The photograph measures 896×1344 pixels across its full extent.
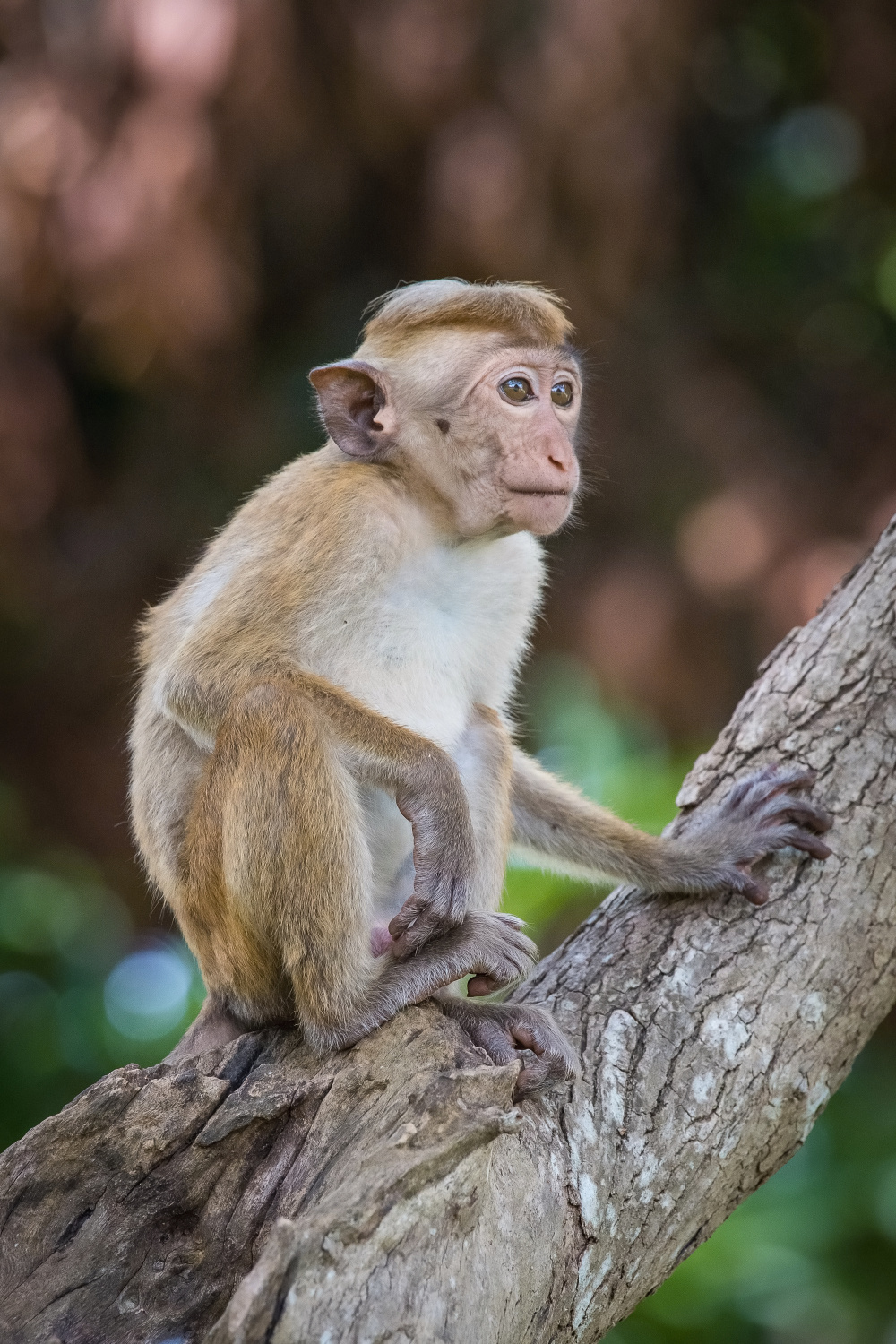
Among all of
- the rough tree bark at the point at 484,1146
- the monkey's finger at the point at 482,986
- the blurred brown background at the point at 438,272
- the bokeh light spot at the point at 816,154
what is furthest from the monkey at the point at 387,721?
the bokeh light spot at the point at 816,154

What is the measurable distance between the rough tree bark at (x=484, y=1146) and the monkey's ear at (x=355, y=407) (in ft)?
4.98

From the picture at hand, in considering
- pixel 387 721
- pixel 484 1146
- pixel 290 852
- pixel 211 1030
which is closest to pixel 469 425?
pixel 387 721

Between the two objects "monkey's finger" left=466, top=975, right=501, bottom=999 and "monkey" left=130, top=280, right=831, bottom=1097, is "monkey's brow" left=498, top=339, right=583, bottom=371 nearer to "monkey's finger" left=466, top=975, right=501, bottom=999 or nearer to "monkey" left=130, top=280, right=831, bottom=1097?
"monkey" left=130, top=280, right=831, bottom=1097

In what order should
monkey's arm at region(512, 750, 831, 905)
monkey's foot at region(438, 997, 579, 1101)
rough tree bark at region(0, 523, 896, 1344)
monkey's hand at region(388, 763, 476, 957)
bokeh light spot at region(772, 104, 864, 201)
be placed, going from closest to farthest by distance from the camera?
rough tree bark at region(0, 523, 896, 1344) < monkey's foot at region(438, 997, 579, 1101) < monkey's hand at region(388, 763, 476, 957) < monkey's arm at region(512, 750, 831, 905) < bokeh light spot at region(772, 104, 864, 201)

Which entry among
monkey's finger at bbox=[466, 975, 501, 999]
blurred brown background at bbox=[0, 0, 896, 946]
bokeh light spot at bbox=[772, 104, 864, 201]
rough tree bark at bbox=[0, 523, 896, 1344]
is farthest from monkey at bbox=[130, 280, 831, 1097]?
bokeh light spot at bbox=[772, 104, 864, 201]

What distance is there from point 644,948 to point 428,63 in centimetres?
490

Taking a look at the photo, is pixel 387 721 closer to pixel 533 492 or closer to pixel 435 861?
pixel 435 861

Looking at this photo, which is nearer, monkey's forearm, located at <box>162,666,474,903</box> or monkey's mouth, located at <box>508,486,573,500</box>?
monkey's forearm, located at <box>162,666,474,903</box>

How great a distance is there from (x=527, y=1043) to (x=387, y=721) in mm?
874

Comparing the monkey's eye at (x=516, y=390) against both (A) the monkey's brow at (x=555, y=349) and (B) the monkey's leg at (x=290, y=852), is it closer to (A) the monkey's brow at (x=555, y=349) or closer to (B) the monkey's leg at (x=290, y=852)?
(A) the monkey's brow at (x=555, y=349)

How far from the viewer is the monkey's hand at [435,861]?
349cm

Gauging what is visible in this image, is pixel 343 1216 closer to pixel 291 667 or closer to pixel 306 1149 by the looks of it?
pixel 306 1149

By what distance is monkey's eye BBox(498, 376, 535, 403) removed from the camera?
3.84 metres

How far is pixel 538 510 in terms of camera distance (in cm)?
381
